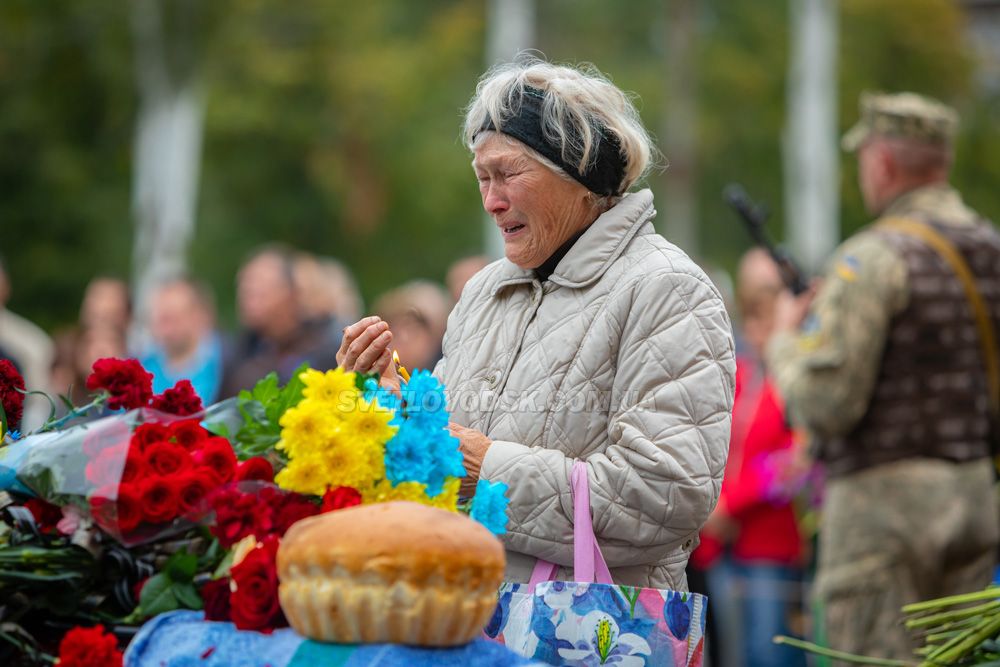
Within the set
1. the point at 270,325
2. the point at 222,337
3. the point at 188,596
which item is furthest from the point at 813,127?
the point at 188,596

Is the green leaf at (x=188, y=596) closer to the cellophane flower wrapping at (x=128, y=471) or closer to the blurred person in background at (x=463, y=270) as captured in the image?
the cellophane flower wrapping at (x=128, y=471)

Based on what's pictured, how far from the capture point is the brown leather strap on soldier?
588cm

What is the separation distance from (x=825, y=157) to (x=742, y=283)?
17509 mm

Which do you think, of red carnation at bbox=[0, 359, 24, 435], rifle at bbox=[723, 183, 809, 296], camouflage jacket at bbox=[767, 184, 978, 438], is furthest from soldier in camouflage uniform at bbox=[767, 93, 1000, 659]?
red carnation at bbox=[0, 359, 24, 435]

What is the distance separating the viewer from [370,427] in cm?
304

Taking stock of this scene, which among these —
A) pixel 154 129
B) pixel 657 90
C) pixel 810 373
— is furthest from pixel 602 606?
pixel 657 90

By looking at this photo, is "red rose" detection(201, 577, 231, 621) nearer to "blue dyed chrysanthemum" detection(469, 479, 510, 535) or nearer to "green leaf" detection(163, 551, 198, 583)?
"green leaf" detection(163, 551, 198, 583)

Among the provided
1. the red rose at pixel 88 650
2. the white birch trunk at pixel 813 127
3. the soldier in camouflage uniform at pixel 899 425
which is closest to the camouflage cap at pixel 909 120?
the soldier in camouflage uniform at pixel 899 425

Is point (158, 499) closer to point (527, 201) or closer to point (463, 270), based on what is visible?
point (527, 201)

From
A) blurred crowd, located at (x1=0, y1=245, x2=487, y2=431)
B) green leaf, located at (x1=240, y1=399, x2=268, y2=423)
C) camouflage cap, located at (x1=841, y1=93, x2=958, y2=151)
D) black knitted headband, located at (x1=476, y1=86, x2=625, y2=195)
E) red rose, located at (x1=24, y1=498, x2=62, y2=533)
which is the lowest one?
blurred crowd, located at (x1=0, y1=245, x2=487, y2=431)

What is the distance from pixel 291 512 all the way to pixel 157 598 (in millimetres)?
310

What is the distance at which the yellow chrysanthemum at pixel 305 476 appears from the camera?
3.03 meters

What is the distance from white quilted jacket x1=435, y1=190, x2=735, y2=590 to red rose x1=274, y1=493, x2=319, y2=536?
0.49m

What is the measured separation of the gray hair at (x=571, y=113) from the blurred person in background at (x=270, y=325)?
427cm
